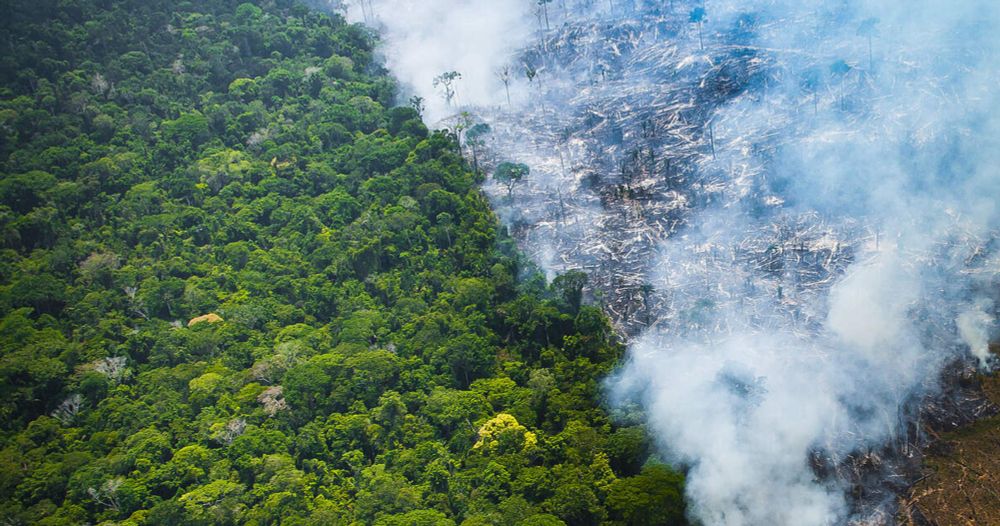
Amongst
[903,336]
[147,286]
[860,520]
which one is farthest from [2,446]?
[903,336]

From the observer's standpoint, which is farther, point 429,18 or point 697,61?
point 429,18

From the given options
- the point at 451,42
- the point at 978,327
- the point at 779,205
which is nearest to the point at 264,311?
the point at 779,205

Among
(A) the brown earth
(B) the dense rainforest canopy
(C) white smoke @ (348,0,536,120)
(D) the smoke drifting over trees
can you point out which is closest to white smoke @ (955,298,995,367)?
(D) the smoke drifting over trees

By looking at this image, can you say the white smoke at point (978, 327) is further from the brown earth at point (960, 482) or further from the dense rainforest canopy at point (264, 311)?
the dense rainforest canopy at point (264, 311)

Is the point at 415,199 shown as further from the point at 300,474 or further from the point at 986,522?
the point at 986,522

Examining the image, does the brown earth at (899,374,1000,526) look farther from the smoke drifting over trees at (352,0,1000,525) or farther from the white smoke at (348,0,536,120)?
the white smoke at (348,0,536,120)

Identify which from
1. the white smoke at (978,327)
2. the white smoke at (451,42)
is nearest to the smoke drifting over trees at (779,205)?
the white smoke at (978,327)
